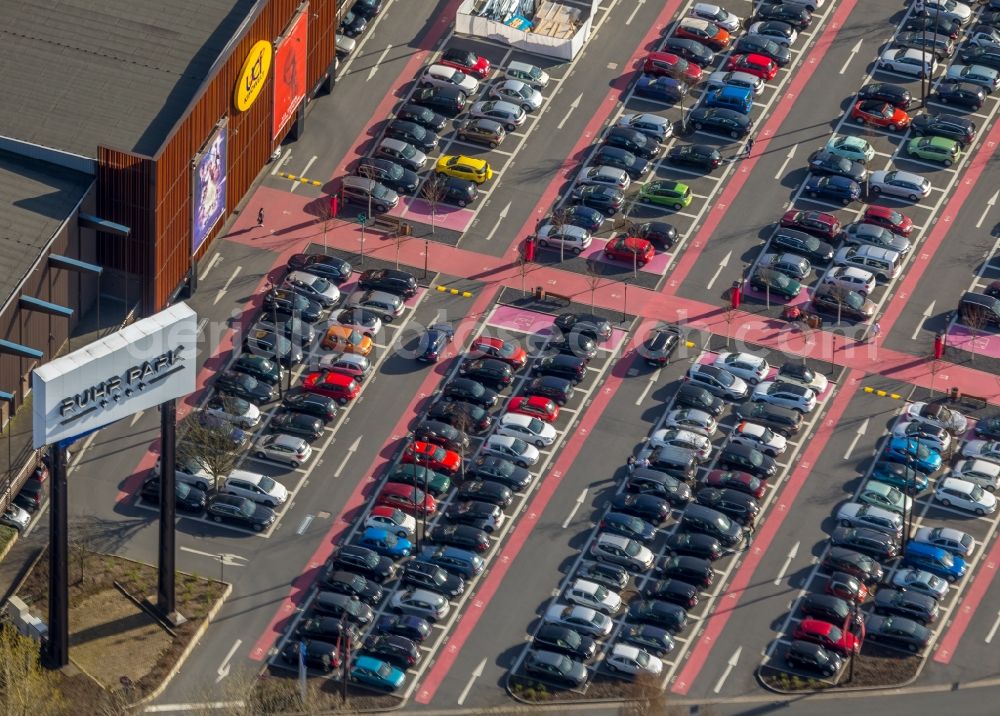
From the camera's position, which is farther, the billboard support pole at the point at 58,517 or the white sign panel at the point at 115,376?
the billboard support pole at the point at 58,517

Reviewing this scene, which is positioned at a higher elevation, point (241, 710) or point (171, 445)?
point (171, 445)

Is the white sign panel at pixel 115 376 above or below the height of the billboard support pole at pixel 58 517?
above

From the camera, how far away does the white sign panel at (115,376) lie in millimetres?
189500

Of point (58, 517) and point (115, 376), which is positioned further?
point (58, 517)

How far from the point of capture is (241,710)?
200 metres

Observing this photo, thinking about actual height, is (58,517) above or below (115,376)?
below

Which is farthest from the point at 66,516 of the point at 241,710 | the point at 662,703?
the point at 662,703

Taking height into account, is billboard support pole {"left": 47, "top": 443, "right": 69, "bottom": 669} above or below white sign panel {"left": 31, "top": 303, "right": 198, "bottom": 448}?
below

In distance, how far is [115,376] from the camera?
192 meters

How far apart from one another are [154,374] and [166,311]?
463 centimetres

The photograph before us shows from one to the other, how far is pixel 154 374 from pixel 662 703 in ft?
127

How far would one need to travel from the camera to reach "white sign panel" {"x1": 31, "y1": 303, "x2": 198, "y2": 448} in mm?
189500

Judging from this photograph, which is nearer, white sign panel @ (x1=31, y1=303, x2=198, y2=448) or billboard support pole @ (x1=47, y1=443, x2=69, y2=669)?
white sign panel @ (x1=31, y1=303, x2=198, y2=448)

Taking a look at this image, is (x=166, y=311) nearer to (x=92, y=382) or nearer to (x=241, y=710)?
(x=92, y=382)
